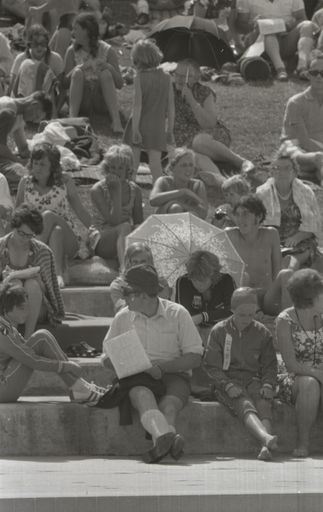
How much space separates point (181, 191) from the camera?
1477 cm

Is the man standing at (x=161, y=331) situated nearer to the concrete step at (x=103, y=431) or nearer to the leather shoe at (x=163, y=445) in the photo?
the concrete step at (x=103, y=431)

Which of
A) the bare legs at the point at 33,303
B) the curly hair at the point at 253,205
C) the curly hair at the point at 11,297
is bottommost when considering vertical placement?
the bare legs at the point at 33,303

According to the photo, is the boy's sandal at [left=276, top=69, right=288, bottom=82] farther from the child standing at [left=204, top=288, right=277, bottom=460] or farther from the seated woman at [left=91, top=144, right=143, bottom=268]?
the child standing at [left=204, top=288, right=277, bottom=460]

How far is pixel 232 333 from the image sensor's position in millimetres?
12008

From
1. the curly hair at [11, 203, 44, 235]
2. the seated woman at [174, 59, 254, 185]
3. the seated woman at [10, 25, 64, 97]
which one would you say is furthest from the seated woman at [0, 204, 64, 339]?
the seated woman at [10, 25, 64, 97]

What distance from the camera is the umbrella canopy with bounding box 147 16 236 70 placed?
731 inches

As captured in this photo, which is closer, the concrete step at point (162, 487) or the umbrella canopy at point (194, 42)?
the concrete step at point (162, 487)

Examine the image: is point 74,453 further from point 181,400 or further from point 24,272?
point 24,272

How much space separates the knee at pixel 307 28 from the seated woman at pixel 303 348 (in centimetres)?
975

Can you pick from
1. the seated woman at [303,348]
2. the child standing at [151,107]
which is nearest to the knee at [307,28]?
the child standing at [151,107]

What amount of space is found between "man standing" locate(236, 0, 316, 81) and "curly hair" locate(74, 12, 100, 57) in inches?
132

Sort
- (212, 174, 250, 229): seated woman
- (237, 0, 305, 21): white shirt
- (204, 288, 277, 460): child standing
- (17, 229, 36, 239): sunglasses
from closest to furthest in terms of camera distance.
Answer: (204, 288, 277, 460): child standing, (17, 229, 36, 239): sunglasses, (212, 174, 250, 229): seated woman, (237, 0, 305, 21): white shirt

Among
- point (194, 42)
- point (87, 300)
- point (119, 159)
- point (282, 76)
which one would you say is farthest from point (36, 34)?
point (87, 300)

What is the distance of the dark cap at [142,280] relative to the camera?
11.8m
